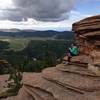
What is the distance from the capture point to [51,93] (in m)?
40.4

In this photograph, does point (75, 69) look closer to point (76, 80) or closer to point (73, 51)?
point (76, 80)

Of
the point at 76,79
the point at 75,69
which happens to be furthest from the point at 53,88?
the point at 75,69

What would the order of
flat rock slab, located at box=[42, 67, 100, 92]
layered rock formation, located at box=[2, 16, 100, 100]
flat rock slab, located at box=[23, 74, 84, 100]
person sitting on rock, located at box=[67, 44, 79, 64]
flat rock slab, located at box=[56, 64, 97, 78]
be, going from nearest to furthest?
flat rock slab, located at box=[42, 67, 100, 92]
layered rock formation, located at box=[2, 16, 100, 100]
flat rock slab, located at box=[23, 74, 84, 100]
flat rock slab, located at box=[56, 64, 97, 78]
person sitting on rock, located at box=[67, 44, 79, 64]

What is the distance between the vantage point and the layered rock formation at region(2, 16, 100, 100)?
3762 centimetres

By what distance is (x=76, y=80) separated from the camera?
131 ft

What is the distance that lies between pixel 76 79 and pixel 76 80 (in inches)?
11.8

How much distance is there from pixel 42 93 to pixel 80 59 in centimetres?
677

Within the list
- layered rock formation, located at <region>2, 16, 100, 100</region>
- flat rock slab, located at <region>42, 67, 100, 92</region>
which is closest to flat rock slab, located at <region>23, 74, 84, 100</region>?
layered rock formation, located at <region>2, 16, 100, 100</region>

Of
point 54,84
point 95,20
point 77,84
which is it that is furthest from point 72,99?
point 95,20

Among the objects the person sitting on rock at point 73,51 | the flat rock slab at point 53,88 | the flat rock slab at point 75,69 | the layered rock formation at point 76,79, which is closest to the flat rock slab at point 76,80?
the layered rock formation at point 76,79

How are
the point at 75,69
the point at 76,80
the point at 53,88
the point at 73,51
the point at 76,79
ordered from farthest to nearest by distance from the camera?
1. the point at 73,51
2. the point at 75,69
3. the point at 53,88
4. the point at 76,79
5. the point at 76,80

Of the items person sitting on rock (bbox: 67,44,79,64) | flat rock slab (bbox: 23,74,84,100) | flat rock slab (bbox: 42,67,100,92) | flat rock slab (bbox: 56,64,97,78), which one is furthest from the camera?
person sitting on rock (bbox: 67,44,79,64)

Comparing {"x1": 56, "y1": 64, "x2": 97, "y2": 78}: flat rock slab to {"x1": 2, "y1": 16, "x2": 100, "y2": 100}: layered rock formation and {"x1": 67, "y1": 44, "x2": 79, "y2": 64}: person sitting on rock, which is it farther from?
{"x1": 67, "y1": 44, "x2": 79, "y2": 64}: person sitting on rock

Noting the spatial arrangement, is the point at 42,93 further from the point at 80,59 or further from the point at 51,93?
A: the point at 80,59
